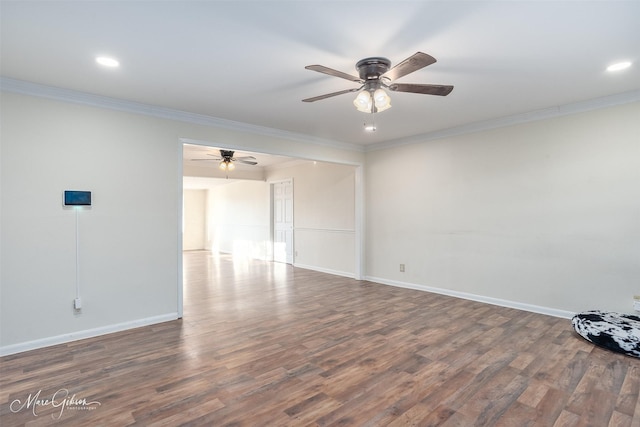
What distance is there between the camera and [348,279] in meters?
6.50

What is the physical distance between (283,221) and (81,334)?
5628 mm

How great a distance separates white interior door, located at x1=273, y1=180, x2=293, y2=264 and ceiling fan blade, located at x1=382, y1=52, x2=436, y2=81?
19.7 feet

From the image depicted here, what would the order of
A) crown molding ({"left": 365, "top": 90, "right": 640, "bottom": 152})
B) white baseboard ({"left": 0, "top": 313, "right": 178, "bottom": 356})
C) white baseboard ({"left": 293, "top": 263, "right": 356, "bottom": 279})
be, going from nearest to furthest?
white baseboard ({"left": 0, "top": 313, "right": 178, "bottom": 356}) → crown molding ({"left": 365, "top": 90, "right": 640, "bottom": 152}) → white baseboard ({"left": 293, "top": 263, "right": 356, "bottom": 279})

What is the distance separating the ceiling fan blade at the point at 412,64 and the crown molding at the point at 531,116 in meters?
2.77

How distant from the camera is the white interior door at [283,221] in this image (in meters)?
8.42

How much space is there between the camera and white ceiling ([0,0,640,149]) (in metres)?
2.06

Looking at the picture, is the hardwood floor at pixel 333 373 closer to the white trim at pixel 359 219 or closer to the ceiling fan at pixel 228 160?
the white trim at pixel 359 219

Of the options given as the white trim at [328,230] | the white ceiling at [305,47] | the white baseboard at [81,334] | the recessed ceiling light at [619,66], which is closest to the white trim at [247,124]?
the white ceiling at [305,47]

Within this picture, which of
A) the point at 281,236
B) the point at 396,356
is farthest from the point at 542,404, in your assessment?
the point at 281,236

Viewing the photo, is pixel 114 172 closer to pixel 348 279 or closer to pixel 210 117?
pixel 210 117

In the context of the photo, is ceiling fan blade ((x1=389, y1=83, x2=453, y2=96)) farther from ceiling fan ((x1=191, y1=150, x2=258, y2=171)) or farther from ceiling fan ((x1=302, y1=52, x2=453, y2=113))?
ceiling fan ((x1=191, y1=150, x2=258, y2=171))

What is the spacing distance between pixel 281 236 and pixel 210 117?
4.89 m

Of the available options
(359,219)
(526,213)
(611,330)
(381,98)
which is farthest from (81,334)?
(526,213)

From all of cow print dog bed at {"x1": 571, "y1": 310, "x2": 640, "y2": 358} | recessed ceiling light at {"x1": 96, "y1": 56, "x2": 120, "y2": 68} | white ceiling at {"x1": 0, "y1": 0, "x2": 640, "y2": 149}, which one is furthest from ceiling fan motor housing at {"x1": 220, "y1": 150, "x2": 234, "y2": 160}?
cow print dog bed at {"x1": 571, "y1": 310, "x2": 640, "y2": 358}
